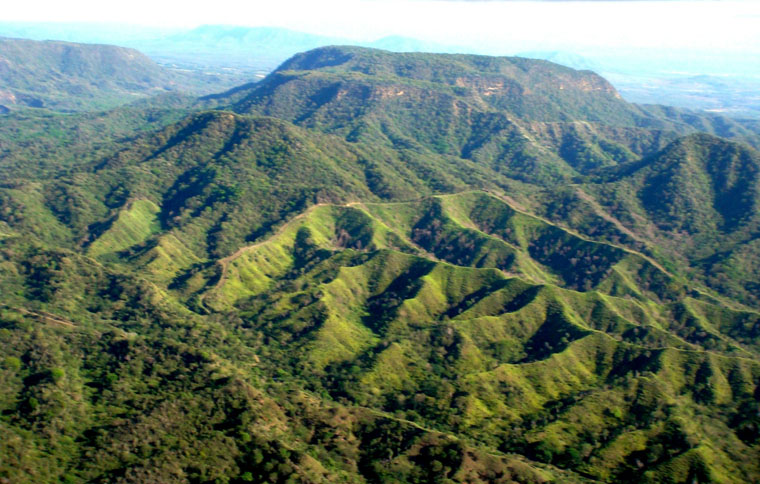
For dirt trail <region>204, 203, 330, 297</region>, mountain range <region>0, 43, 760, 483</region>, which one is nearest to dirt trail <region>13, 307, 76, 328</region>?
mountain range <region>0, 43, 760, 483</region>

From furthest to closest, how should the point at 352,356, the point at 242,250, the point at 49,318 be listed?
the point at 242,250, the point at 352,356, the point at 49,318

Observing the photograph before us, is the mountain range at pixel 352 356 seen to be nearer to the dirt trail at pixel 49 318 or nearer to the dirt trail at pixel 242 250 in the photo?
the dirt trail at pixel 49 318

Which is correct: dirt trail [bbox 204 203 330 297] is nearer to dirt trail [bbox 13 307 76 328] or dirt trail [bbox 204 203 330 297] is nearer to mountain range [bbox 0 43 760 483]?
mountain range [bbox 0 43 760 483]

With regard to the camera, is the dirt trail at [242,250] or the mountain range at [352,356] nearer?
the mountain range at [352,356]

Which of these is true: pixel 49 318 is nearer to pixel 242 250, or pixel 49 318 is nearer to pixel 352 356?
pixel 242 250

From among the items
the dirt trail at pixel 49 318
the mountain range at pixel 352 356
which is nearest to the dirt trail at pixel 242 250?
the mountain range at pixel 352 356

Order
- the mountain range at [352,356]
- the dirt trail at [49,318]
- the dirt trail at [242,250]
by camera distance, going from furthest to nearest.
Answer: the dirt trail at [242,250] → the dirt trail at [49,318] → the mountain range at [352,356]

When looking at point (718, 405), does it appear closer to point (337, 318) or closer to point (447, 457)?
point (447, 457)

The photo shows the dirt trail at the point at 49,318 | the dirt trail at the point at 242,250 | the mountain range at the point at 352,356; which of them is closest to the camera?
the mountain range at the point at 352,356

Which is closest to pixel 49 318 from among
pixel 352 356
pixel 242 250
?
pixel 242 250

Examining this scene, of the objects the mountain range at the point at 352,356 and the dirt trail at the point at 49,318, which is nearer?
the mountain range at the point at 352,356

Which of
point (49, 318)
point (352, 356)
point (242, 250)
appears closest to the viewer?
point (49, 318)
